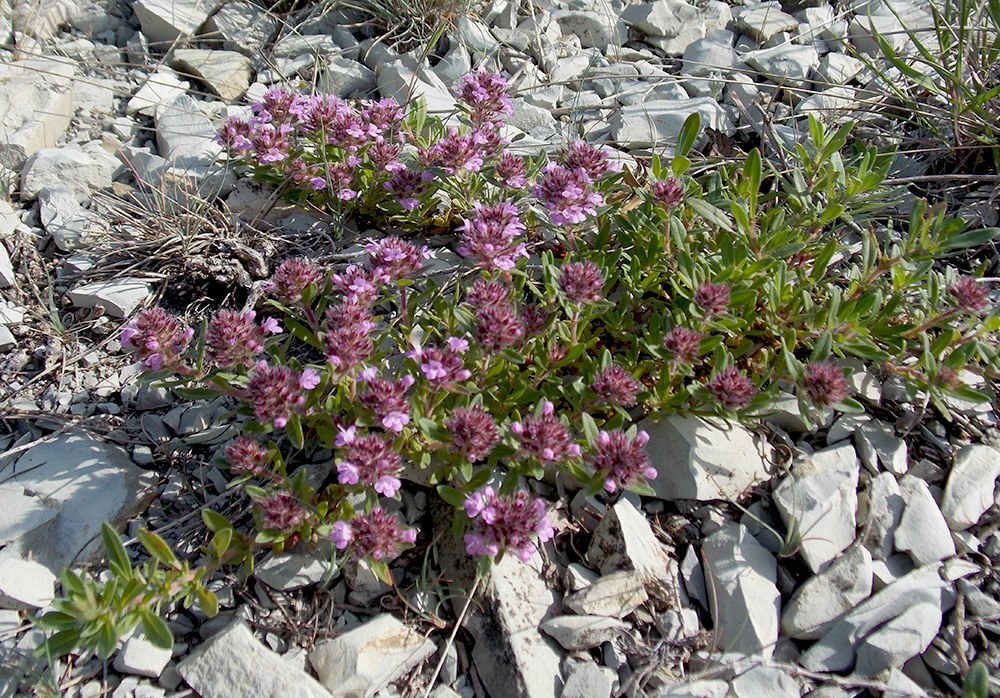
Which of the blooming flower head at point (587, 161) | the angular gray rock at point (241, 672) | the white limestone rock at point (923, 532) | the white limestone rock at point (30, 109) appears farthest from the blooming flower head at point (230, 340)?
the white limestone rock at point (923, 532)

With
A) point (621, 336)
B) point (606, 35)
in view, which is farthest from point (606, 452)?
point (606, 35)

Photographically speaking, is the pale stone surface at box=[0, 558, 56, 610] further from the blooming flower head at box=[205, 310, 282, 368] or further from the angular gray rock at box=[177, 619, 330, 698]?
the blooming flower head at box=[205, 310, 282, 368]

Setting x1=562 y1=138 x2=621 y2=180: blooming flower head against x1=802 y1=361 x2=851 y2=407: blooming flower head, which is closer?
x1=802 y1=361 x2=851 y2=407: blooming flower head

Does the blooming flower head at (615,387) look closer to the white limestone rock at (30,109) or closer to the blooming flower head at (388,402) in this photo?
the blooming flower head at (388,402)

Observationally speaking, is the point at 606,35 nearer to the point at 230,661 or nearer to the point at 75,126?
the point at 75,126

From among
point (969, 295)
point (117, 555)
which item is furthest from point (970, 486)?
point (117, 555)

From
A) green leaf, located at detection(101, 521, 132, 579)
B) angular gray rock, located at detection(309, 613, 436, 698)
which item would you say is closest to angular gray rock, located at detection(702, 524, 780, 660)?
angular gray rock, located at detection(309, 613, 436, 698)

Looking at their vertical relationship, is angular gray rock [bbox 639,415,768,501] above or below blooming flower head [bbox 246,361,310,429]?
below

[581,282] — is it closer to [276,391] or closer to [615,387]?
[615,387]
